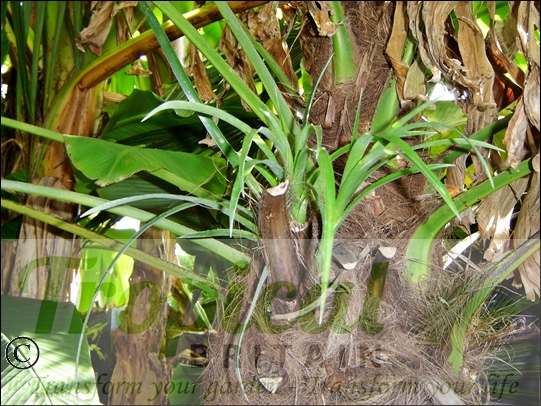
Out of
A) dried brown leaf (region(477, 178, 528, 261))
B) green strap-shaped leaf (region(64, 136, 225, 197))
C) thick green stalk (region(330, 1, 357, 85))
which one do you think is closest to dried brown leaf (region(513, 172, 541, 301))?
dried brown leaf (region(477, 178, 528, 261))

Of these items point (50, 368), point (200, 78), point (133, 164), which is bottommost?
point (50, 368)

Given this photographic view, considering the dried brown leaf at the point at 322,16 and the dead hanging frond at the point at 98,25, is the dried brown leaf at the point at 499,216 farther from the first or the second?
the dead hanging frond at the point at 98,25

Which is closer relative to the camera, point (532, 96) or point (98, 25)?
point (532, 96)

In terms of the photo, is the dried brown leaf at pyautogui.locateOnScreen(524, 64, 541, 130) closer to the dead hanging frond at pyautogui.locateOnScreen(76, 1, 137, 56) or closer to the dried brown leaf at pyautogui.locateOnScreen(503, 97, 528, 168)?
the dried brown leaf at pyautogui.locateOnScreen(503, 97, 528, 168)

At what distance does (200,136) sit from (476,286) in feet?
1.74

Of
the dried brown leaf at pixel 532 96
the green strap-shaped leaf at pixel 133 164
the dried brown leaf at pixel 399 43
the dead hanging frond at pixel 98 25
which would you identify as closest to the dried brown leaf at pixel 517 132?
the dried brown leaf at pixel 532 96

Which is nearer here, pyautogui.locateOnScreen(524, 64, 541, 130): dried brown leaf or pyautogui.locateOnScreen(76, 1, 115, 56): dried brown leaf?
pyautogui.locateOnScreen(524, 64, 541, 130): dried brown leaf

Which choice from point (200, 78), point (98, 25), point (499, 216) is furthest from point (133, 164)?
point (499, 216)

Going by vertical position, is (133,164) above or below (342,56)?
below

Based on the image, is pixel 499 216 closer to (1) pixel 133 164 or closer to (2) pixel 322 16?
(2) pixel 322 16

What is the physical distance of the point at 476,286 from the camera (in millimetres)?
570

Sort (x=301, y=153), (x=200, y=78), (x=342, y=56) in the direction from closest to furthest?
1. (x=301, y=153)
2. (x=342, y=56)
3. (x=200, y=78)

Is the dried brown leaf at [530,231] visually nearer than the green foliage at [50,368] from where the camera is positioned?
Yes

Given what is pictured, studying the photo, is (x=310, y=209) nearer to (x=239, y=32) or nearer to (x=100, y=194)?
(x=239, y=32)
